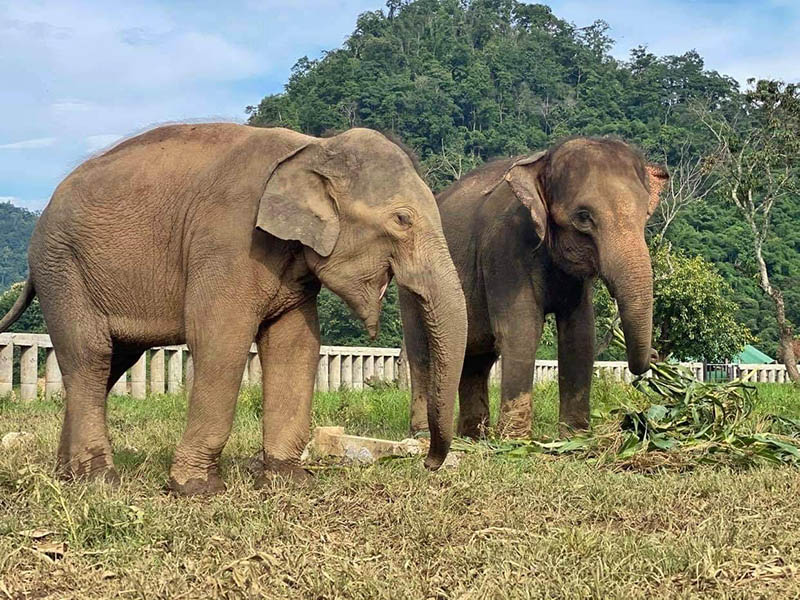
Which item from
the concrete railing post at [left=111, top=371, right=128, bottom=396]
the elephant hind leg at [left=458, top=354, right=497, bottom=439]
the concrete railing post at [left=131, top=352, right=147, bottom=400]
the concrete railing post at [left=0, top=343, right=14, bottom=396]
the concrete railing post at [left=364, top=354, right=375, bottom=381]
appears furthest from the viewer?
the concrete railing post at [left=364, top=354, right=375, bottom=381]

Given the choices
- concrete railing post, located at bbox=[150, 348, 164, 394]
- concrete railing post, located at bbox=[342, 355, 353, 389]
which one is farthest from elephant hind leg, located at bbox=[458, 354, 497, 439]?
concrete railing post, located at bbox=[342, 355, 353, 389]

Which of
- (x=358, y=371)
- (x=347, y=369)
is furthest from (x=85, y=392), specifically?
(x=358, y=371)

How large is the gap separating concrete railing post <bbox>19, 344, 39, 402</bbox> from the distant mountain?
99.6 m

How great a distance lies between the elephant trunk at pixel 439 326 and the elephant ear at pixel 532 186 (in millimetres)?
2118

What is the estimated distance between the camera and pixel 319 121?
54.9 metres

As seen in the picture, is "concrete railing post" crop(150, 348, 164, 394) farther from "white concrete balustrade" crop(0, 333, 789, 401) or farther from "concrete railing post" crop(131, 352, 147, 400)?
"concrete railing post" crop(131, 352, 147, 400)

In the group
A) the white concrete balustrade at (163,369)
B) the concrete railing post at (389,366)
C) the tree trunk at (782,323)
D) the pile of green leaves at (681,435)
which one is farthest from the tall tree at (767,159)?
the pile of green leaves at (681,435)

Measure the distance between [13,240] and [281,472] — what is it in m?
139

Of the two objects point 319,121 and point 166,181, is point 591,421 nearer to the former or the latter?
point 166,181

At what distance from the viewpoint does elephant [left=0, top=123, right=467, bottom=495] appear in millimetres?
5027

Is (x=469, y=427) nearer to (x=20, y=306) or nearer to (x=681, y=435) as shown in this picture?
(x=681, y=435)

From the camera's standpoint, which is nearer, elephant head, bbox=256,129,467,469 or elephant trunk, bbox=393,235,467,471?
Result: elephant trunk, bbox=393,235,467,471

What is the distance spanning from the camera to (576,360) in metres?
7.45

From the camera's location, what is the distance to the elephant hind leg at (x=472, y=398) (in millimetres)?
8469
